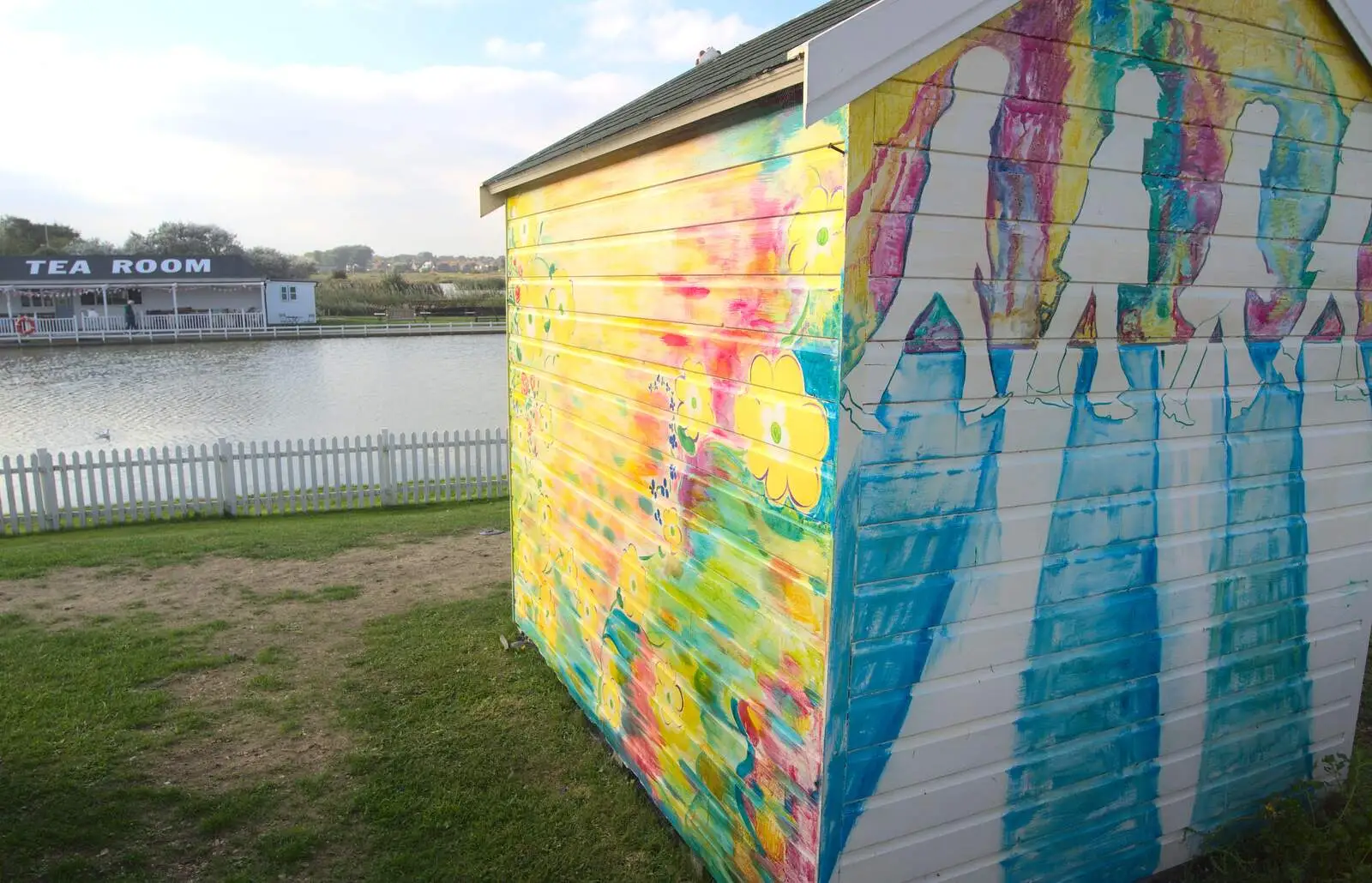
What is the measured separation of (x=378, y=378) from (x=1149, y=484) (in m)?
30.6

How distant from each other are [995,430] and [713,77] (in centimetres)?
210

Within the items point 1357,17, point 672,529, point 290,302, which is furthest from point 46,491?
point 290,302

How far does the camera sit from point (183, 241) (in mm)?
95688

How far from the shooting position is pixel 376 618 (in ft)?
25.3

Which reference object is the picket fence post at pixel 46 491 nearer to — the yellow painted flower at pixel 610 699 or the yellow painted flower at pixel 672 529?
the yellow painted flower at pixel 610 699

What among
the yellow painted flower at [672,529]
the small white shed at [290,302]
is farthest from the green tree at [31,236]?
the yellow painted flower at [672,529]

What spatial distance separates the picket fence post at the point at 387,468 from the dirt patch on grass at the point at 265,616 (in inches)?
137

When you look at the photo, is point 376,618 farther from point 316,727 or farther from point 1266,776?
point 1266,776

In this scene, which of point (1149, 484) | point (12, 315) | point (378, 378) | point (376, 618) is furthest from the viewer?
point (12, 315)

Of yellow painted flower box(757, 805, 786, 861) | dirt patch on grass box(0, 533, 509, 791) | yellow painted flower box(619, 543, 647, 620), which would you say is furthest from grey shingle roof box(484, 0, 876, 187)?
dirt patch on grass box(0, 533, 509, 791)

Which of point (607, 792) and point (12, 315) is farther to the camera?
point (12, 315)

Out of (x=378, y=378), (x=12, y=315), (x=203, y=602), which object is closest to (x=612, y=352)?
(x=203, y=602)

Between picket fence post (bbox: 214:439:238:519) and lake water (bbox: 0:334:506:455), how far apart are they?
707 centimetres

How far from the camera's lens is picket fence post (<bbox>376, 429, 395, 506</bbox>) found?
13.5m
